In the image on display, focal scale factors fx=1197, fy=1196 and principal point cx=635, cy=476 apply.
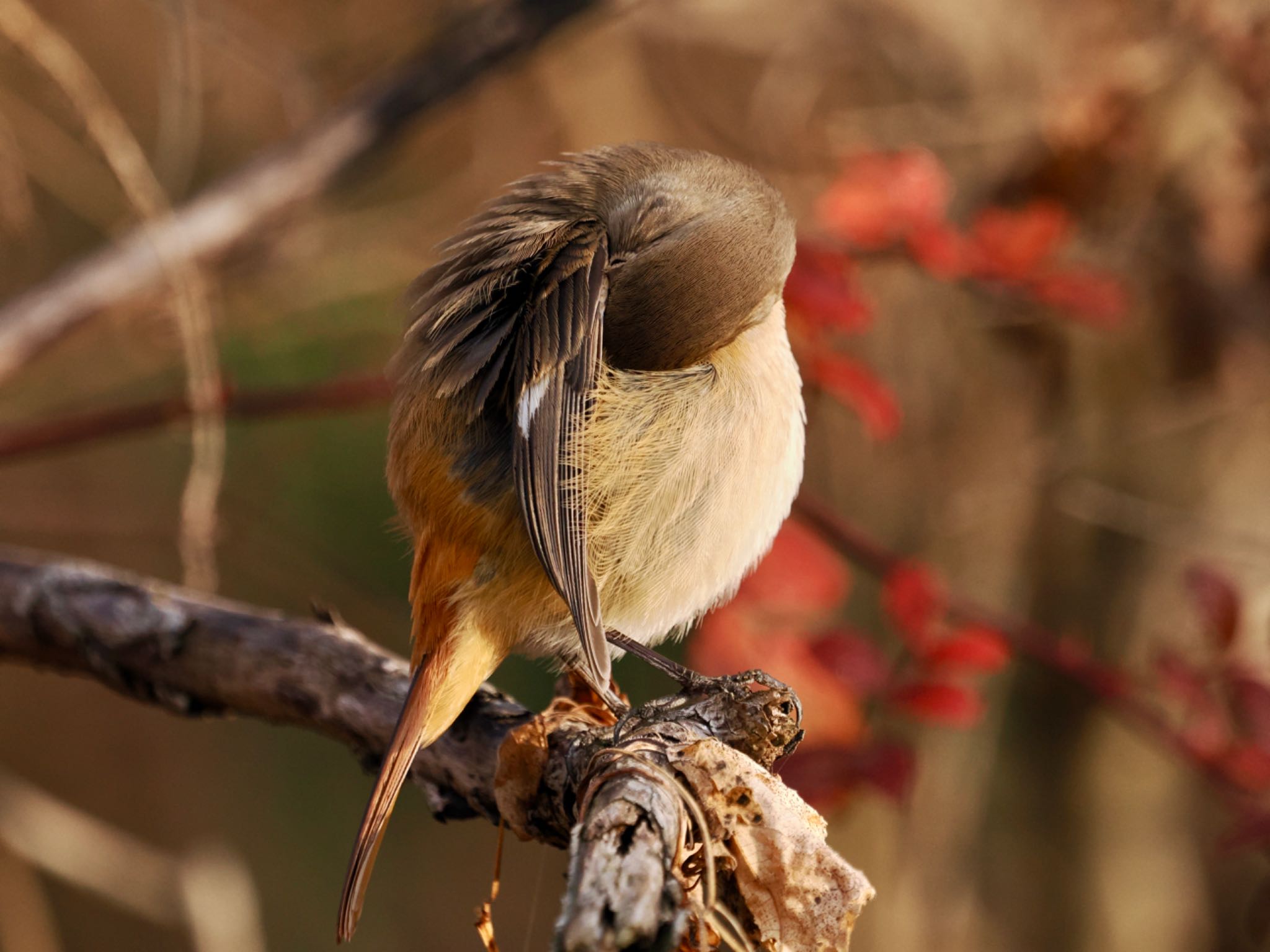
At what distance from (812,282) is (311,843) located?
3.47 metres

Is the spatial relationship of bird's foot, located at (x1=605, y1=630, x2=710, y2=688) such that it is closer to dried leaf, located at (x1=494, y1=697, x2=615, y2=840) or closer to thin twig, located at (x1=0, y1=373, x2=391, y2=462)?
dried leaf, located at (x1=494, y1=697, x2=615, y2=840)

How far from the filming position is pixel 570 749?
1.50 m

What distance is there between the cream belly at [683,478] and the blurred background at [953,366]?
23.7 inches

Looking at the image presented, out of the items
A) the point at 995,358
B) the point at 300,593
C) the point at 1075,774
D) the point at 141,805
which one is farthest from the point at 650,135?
the point at 141,805

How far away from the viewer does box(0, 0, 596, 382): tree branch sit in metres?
2.71

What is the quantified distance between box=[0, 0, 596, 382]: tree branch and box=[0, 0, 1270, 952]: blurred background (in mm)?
82

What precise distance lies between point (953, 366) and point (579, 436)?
2107 millimetres

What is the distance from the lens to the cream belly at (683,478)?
171cm

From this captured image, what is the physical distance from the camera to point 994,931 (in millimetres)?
3459

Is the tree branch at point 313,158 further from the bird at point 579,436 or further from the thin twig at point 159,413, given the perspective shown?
the bird at point 579,436

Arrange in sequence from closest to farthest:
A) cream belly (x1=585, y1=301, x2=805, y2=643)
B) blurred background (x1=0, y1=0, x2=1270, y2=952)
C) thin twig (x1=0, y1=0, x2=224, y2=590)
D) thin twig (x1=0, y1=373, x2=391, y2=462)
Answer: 1. cream belly (x1=585, y1=301, x2=805, y2=643)
2. thin twig (x1=0, y1=0, x2=224, y2=590)
3. thin twig (x1=0, y1=373, x2=391, y2=462)
4. blurred background (x1=0, y1=0, x2=1270, y2=952)

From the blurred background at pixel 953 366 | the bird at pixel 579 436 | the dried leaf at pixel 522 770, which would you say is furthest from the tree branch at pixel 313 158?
the dried leaf at pixel 522 770

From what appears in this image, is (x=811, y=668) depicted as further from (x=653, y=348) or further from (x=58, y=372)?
(x=58, y=372)

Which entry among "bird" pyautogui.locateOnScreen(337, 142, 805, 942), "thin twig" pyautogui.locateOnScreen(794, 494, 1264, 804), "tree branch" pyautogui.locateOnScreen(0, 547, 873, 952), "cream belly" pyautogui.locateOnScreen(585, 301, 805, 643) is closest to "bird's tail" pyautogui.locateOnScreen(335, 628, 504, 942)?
"bird" pyautogui.locateOnScreen(337, 142, 805, 942)
